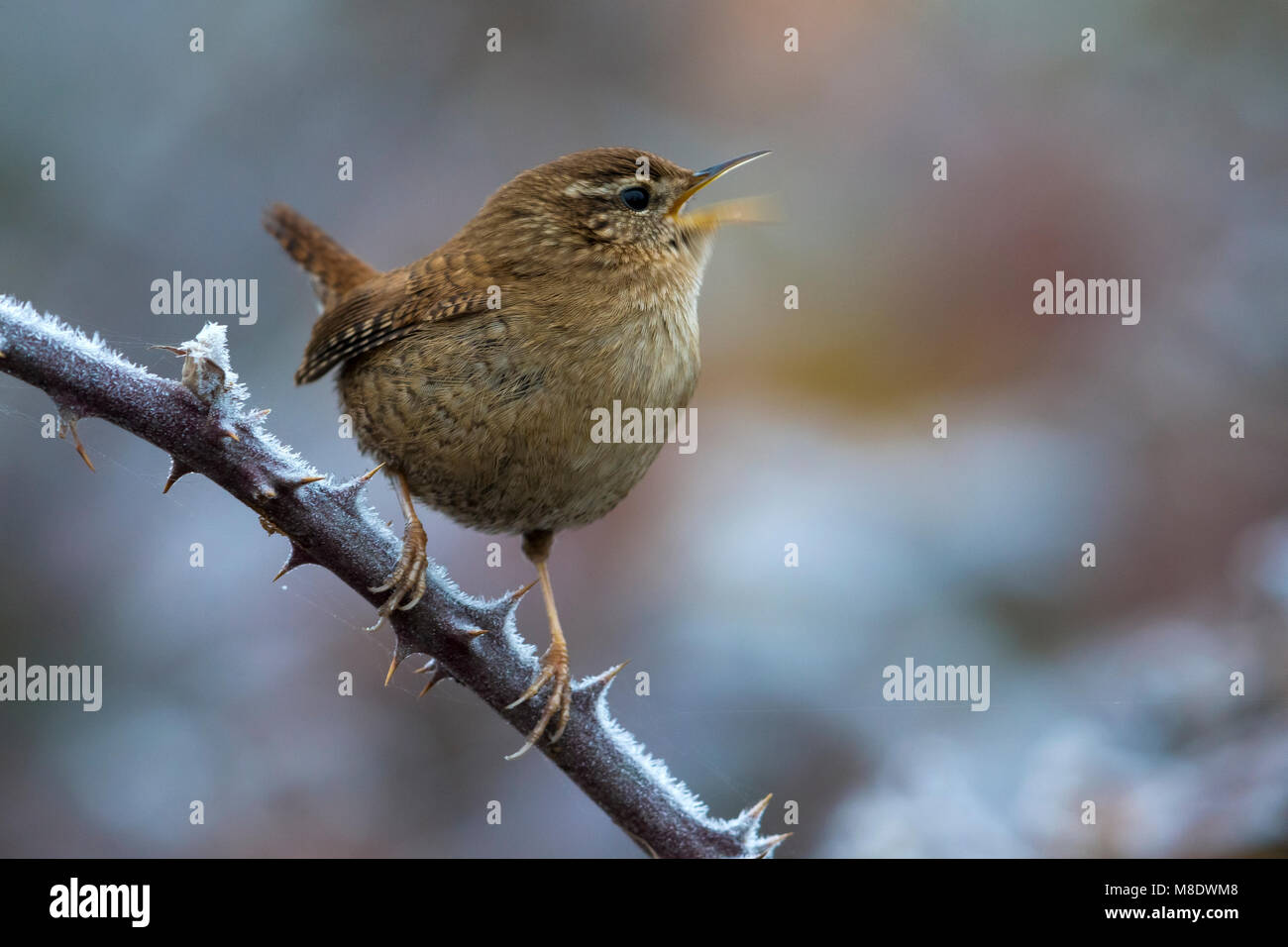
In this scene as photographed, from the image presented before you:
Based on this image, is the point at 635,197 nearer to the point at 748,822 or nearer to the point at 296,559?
the point at 296,559

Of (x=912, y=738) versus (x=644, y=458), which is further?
(x=912, y=738)

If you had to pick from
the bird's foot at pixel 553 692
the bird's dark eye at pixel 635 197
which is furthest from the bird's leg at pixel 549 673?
the bird's dark eye at pixel 635 197

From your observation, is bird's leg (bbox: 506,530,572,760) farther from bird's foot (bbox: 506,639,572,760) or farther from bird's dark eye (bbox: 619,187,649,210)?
bird's dark eye (bbox: 619,187,649,210)

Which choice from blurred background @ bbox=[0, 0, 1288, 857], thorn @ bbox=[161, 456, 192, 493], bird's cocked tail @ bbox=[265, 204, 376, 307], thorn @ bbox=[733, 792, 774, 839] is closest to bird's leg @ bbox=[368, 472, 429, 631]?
blurred background @ bbox=[0, 0, 1288, 857]

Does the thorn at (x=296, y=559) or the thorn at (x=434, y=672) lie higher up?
the thorn at (x=296, y=559)

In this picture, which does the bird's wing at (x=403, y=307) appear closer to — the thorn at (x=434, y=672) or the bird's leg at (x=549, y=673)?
the bird's leg at (x=549, y=673)

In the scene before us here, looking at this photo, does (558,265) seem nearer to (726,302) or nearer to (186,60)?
(726,302)

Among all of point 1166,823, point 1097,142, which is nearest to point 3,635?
point 1166,823
